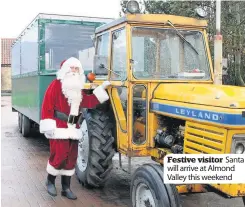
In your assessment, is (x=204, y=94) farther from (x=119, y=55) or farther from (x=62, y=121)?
(x=62, y=121)

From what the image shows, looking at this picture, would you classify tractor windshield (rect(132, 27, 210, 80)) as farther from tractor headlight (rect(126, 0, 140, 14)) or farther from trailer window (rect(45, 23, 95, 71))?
trailer window (rect(45, 23, 95, 71))

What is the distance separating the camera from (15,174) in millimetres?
6641

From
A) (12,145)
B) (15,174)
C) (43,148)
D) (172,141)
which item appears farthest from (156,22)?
(12,145)

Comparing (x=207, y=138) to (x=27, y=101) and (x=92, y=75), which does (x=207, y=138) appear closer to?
(x=92, y=75)

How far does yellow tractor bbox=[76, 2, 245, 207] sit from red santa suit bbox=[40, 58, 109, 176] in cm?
22

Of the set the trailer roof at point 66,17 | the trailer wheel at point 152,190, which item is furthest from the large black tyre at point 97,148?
the trailer roof at point 66,17

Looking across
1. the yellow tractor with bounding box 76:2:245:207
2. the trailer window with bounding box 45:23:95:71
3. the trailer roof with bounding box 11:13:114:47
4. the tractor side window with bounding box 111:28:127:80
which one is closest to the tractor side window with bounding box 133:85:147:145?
the yellow tractor with bounding box 76:2:245:207

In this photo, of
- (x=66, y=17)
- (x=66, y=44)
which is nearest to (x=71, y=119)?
(x=66, y=44)

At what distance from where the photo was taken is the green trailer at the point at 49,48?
27.5ft

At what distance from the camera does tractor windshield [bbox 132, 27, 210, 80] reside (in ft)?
15.9

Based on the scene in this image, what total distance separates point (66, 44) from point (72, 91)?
3.94 metres

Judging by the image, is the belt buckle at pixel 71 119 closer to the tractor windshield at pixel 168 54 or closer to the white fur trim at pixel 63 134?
the white fur trim at pixel 63 134

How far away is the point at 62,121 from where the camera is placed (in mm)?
5273

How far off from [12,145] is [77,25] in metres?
3.16
